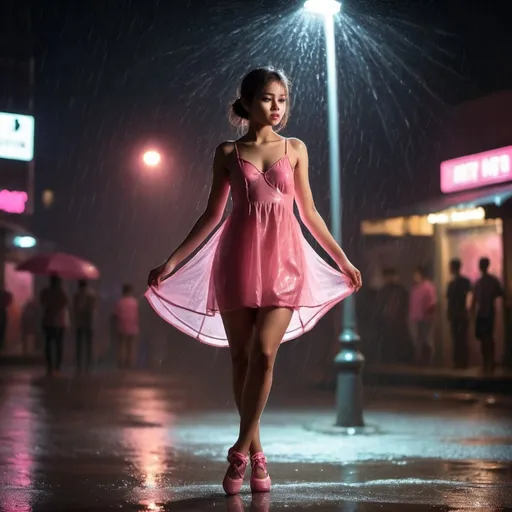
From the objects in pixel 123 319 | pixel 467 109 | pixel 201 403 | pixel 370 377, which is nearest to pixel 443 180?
pixel 467 109

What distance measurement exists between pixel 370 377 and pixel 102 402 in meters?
6.95

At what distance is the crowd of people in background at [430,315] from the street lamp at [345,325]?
24.2 ft

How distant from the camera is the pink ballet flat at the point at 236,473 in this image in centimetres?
486

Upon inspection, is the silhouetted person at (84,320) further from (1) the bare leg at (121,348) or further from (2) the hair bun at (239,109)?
(2) the hair bun at (239,109)

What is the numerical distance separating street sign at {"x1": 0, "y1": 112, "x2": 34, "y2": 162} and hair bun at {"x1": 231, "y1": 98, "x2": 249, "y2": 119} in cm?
3055

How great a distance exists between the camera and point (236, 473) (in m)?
4.89

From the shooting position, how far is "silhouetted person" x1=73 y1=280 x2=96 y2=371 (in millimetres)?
22547

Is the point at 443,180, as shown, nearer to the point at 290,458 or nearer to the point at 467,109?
the point at 467,109

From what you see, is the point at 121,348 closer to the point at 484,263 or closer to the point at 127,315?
the point at 127,315

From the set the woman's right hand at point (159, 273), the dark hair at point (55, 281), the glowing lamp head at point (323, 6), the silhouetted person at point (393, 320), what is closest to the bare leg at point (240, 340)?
the woman's right hand at point (159, 273)

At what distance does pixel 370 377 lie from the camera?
20.2m

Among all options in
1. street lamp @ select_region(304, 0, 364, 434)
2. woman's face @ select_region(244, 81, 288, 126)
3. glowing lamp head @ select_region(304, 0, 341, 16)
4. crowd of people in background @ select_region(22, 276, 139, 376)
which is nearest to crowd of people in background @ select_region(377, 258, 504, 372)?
crowd of people in background @ select_region(22, 276, 139, 376)

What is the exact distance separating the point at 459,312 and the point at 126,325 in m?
8.44

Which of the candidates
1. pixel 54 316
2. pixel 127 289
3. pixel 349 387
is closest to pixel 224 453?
pixel 349 387
